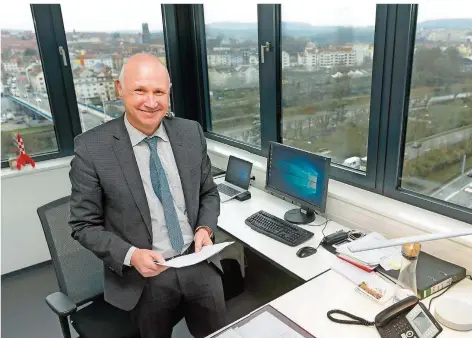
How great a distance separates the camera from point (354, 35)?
90.2 inches

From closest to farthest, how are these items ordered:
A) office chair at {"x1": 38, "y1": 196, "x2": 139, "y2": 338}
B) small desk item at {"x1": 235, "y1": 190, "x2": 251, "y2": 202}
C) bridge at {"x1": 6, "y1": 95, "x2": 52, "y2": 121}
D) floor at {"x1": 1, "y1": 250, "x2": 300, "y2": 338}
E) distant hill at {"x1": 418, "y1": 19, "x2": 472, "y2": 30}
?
office chair at {"x1": 38, "y1": 196, "x2": 139, "y2": 338} < distant hill at {"x1": 418, "y1": 19, "x2": 472, "y2": 30} < floor at {"x1": 1, "y1": 250, "x2": 300, "y2": 338} < small desk item at {"x1": 235, "y1": 190, "x2": 251, "y2": 202} < bridge at {"x1": 6, "y1": 95, "x2": 52, "y2": 121}

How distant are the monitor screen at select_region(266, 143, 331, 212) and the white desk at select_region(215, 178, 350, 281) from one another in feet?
0.48

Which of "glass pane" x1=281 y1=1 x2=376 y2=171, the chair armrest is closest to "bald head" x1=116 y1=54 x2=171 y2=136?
the chair armrest

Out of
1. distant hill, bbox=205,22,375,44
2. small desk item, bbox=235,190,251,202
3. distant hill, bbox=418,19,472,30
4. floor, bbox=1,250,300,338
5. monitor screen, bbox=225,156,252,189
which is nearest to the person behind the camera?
distant hill, bbox=418,19,472,30

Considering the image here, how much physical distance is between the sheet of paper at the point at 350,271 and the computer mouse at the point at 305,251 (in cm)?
15

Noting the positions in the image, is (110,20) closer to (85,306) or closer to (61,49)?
(61,49)

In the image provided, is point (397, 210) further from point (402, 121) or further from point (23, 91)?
point (23, 91)

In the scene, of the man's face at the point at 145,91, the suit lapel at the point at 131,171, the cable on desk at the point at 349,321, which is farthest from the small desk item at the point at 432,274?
the man's face at the point at 145,91

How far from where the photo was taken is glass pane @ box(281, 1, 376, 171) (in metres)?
2.28

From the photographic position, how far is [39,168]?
9.95ft

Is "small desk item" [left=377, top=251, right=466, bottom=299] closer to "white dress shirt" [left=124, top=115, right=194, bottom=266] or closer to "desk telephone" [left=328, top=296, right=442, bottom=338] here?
"desk telephone" [left=328, top=296, right=442, bottom=338]

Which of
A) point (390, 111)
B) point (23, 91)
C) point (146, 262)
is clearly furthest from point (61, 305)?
point (23, 91)

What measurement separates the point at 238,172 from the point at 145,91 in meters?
1.45

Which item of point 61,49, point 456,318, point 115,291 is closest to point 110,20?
point 61,49
